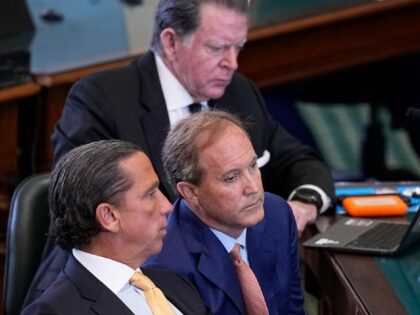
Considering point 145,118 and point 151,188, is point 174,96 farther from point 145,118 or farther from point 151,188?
point 151,188

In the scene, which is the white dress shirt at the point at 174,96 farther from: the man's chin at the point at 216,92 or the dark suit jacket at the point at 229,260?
the dark suit jacket at the point at 229,260

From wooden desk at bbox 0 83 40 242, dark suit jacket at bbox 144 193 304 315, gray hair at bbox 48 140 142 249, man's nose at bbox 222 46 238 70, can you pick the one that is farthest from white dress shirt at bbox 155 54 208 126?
gray hair at bbox 48 140 142 249

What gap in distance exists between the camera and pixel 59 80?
11.4 ft

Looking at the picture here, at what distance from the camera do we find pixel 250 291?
2.21 meters

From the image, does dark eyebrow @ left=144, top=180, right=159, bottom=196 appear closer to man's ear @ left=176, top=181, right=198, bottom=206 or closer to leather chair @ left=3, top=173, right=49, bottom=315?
man's ear @ left=176, top=181, right=198, bottom=206

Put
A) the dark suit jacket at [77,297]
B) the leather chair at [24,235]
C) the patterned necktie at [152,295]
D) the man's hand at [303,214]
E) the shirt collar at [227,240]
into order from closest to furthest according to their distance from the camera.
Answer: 1. the dark suit jacket at [77,297]
2. the patterned necktie at [152,295]
3. the shirt collar at [227,240]
4. the leather chair at [24,235]
5. the man's hand at [303,214]

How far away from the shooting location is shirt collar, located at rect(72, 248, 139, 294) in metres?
1.87

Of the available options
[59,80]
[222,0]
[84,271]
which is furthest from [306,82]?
[84,271]

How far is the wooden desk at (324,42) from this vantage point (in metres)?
3.87

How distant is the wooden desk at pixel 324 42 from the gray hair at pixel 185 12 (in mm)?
846

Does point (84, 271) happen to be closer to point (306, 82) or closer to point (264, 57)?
point (264, 57)

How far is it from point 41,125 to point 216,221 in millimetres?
1470

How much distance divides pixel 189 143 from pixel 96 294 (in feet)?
1.44

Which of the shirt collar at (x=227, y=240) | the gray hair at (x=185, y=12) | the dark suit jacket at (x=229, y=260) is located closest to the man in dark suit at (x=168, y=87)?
the gray hair at (x=185, y=12)
